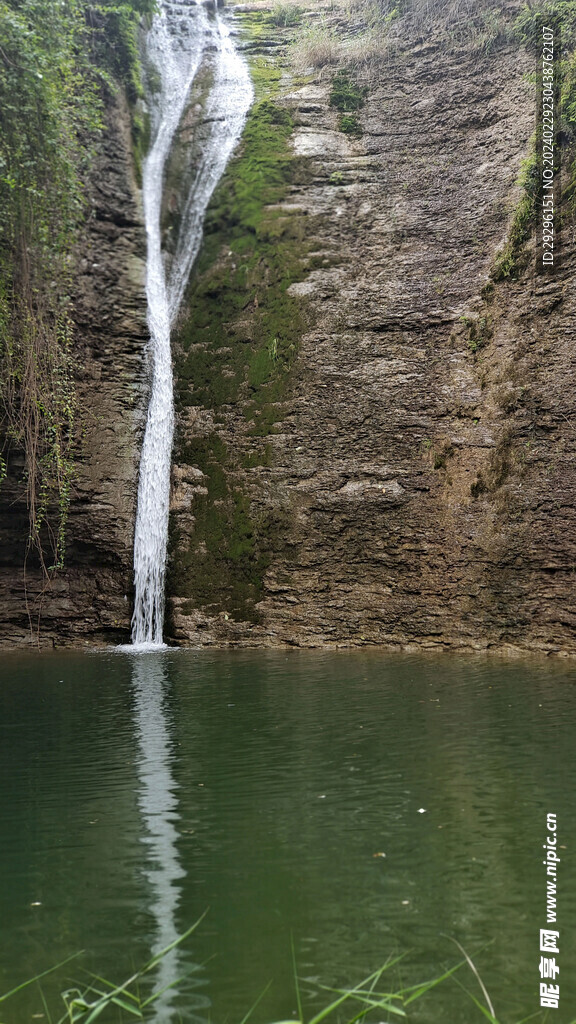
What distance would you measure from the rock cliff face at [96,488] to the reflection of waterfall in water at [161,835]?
4.62 m

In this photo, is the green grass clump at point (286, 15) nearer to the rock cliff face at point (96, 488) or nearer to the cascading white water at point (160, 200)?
the cascading white water at point (160, 200)

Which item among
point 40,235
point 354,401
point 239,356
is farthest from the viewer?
point 239,356

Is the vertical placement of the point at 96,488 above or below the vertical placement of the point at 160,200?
below

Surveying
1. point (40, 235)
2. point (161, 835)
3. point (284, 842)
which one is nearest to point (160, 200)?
point (40, 235)

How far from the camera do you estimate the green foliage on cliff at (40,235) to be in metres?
9.18

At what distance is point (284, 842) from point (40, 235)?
9066mm

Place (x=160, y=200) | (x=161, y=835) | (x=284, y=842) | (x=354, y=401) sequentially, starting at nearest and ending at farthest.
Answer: (x=284, y=842) < (x=161, y=835) < (x=354, y=401) < (x=160, y=200)

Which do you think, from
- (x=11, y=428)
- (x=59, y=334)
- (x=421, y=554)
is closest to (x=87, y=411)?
(x=59, y=334)

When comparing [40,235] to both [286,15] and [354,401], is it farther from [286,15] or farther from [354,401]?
[286,15]

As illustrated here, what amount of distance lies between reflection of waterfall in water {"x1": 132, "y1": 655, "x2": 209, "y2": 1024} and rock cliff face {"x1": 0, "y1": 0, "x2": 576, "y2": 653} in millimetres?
4537

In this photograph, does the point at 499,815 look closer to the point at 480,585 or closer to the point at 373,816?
the point at 373,816

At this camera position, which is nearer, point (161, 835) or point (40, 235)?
point (161, 835)

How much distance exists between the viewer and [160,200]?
1602cm

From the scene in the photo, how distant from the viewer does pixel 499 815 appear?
387 cm
